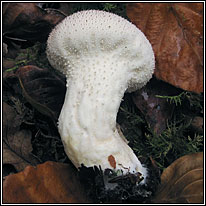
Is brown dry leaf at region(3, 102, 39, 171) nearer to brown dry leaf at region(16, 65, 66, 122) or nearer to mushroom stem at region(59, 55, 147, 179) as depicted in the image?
brown dry leaf at region(16, 65, 66, 122)

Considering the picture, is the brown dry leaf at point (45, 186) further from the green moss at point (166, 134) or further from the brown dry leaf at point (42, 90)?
the green moss at point (166, 134)

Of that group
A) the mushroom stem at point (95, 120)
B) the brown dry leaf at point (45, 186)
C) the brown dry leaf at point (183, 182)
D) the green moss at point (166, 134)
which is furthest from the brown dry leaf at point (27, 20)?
the brown dry leaf at point (183, 182)

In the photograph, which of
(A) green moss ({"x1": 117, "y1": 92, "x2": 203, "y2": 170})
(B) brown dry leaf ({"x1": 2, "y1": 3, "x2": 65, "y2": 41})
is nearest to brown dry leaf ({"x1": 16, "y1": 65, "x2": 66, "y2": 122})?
(B) brown dry leaf ({"x1": 2, "y1": 3, "x2": 65, "y2": 41})

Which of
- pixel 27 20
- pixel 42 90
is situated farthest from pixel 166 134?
pixel 27 20

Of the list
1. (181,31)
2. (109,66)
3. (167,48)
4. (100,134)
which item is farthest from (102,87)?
(181,31)

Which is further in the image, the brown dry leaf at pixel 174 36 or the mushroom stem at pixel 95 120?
the brown dry leaf at pixel 174 36

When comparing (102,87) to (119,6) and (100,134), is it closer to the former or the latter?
(100,134)

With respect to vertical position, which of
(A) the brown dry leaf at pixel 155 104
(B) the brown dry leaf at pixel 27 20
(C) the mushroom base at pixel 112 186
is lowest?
(C) the mushroom base at pixel 112 186
